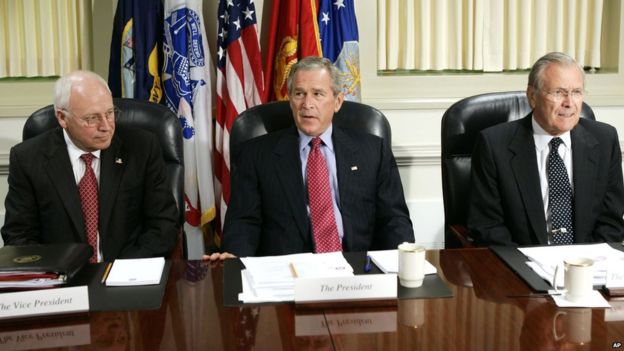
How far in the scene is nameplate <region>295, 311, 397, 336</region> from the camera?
1697mm

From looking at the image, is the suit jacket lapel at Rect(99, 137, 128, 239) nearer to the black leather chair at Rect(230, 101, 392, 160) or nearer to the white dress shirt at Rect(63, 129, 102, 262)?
the white dress shirt at Rect(63, 129, 102, 262)

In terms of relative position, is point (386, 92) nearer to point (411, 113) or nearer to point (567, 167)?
point (411, 113)

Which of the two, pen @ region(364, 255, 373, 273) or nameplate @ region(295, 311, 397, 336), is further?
pen @ region(364, 255, 373, 273)

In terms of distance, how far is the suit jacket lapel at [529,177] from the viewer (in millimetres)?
2748

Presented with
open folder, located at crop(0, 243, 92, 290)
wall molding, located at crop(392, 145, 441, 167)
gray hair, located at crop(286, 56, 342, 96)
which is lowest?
open folder, located at crop(0, 243, 92, 290)

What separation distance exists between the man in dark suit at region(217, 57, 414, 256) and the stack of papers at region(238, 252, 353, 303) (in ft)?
1.69

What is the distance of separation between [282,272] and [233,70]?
203 cm

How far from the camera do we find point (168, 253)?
272 cm

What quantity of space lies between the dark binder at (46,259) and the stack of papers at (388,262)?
0.82m

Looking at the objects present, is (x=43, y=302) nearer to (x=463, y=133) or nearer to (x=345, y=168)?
(x=345, y=168)

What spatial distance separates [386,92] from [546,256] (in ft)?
7.26

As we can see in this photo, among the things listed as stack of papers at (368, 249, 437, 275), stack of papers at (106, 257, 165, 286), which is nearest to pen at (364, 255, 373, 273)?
stack of papers at (368, 249, 437, 275)

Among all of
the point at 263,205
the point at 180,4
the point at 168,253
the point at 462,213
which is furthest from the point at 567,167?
the point at 180,4

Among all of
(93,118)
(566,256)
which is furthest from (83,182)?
(566,256)
